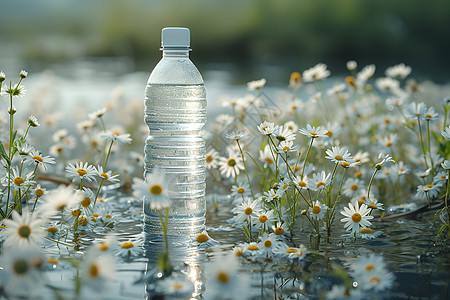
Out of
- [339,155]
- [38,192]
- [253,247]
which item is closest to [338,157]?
[339,155]

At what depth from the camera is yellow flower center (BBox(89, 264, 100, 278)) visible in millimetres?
1341

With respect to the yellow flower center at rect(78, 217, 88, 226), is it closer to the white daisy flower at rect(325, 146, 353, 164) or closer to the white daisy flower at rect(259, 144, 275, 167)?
the white daisy flower at rect(259, 144, 275, 167)

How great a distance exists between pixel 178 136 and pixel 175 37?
439 millimetres

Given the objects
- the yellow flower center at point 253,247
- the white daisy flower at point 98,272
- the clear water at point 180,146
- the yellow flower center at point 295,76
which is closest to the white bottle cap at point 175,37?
the clear water at point 180,146

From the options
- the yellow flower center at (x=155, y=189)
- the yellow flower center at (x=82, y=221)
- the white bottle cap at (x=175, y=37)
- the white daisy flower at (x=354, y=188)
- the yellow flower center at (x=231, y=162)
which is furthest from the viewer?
the white daisy flower at (x=354, y=188)

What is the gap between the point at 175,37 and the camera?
2137 millimetres

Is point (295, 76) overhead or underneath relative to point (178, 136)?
overhead

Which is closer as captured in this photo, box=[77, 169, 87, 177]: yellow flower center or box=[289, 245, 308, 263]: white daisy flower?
box=[289, 245, 308, 263]: white daisy flower

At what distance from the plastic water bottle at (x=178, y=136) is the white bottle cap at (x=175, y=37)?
3 centimetres

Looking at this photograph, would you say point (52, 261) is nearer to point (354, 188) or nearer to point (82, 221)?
point (82, 221)

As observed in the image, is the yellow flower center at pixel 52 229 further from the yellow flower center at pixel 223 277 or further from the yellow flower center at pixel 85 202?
the yellow flower center at pixel 223 277

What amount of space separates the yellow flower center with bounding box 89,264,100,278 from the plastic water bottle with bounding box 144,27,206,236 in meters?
0.83

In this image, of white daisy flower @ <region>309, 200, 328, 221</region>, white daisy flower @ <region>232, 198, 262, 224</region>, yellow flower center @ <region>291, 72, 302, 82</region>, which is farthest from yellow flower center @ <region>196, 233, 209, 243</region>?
yellow flower center @ <region>291, 72, 302, 82</region>

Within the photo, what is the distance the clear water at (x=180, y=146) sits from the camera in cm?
227
